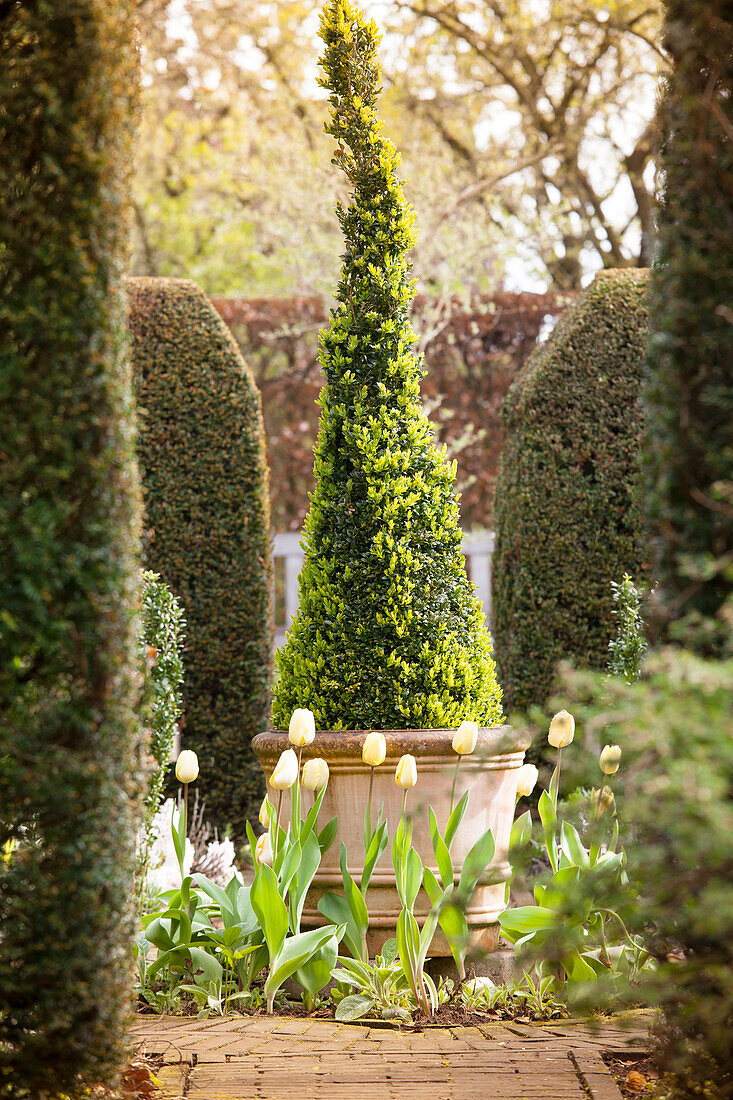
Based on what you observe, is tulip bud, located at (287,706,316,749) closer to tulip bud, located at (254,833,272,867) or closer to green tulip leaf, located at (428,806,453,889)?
tulip bud, located at (254,833,272,867)

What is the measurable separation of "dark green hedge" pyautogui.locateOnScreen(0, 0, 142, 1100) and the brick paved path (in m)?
0.71

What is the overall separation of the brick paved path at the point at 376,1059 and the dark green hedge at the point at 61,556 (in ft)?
2.32

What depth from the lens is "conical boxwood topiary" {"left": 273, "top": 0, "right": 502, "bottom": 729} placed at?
422 cm

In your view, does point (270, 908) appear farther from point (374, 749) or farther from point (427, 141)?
point (427, 141)

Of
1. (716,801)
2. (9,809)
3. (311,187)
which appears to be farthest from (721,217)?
(311,187)

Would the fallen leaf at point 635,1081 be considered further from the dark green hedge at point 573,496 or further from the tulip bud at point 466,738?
the dark green hedge at point 573,496

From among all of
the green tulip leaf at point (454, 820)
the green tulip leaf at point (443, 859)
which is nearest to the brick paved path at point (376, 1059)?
the green tulip leaf at point (443, 859)

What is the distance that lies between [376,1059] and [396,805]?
1.07 meters

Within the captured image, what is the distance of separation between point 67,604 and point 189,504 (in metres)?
4.29

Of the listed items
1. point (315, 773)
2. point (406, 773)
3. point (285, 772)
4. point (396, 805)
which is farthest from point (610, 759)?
point (285, 772)

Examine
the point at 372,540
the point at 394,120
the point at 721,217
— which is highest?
the point at 394,120

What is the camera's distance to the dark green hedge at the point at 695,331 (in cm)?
220

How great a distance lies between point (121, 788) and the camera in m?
2.33

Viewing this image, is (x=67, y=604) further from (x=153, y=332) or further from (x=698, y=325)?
(x=153, y=332)
